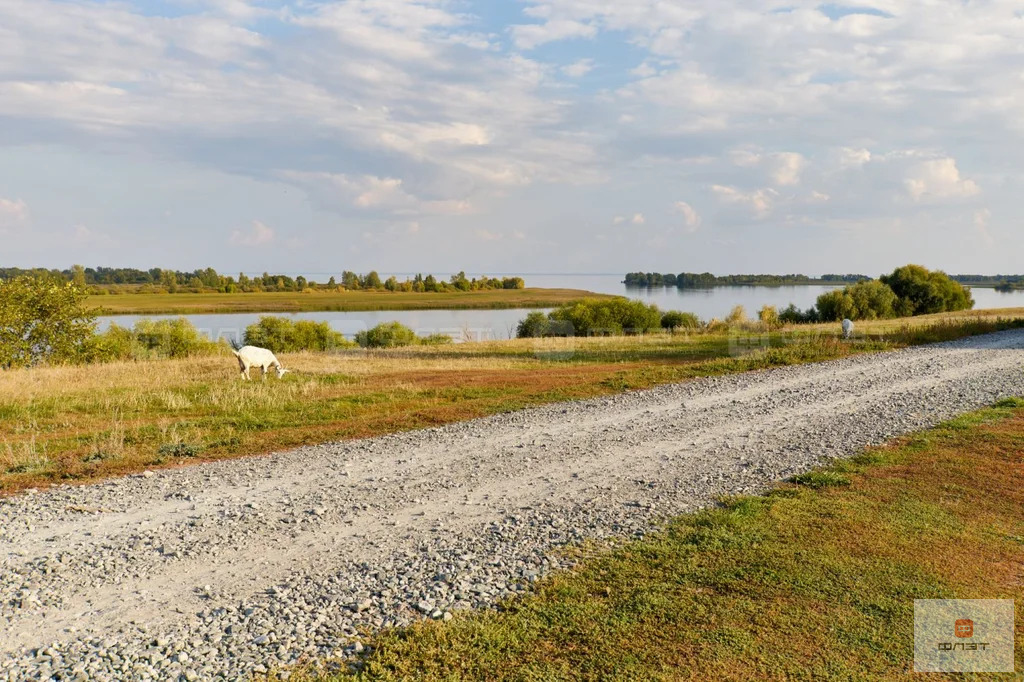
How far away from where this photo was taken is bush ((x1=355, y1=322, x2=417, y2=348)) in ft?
210

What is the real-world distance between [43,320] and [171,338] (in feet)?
64.9

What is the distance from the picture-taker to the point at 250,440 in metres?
11.9

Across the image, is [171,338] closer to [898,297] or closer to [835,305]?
[835,305]

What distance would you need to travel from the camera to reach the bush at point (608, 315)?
69.3 metres

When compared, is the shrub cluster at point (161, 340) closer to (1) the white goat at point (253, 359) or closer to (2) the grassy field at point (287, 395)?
(2) the grassy field at point (287, 395)

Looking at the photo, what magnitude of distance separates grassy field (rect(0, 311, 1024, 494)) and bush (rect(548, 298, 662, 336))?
124 feet

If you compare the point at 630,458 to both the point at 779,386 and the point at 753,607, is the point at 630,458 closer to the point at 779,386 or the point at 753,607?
the point at 753,607

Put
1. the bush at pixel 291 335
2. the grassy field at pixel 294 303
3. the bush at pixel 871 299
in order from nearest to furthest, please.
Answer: the bush at pixel 871 299, the bush at pixel 291 335, the grassy field at pixel 294 303

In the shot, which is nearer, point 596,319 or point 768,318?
point 768,318

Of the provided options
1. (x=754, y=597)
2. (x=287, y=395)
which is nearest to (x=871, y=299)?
(x=287, y=395)

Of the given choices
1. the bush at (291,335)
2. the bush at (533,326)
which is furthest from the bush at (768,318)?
the bush at (291,335)

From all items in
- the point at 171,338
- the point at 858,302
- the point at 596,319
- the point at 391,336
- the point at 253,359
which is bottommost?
the point at 391,336

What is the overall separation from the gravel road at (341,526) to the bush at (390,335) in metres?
51.2

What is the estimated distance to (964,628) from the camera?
5.10 meters
